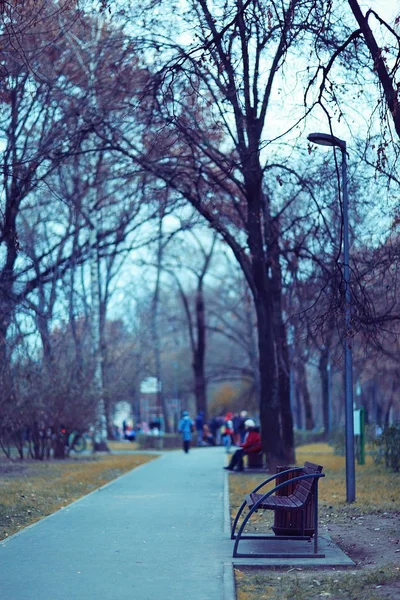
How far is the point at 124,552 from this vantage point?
34.2 feet

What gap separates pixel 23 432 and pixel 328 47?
66.8 ft

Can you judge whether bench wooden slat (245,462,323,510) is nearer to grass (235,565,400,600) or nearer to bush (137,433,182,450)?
grass (235,565,400,600)

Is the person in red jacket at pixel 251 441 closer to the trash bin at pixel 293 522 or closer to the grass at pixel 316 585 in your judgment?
the trash bin at pixel 293 522

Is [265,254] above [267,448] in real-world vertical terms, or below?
above

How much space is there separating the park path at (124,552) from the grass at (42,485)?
1.42ft

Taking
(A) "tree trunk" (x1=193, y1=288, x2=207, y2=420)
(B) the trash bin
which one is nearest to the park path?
(B) the trash bin

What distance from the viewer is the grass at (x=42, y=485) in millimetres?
14194

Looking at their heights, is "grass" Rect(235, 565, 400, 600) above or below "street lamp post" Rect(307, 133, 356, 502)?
below

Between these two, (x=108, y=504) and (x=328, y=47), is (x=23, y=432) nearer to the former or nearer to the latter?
(x=108, y=504)

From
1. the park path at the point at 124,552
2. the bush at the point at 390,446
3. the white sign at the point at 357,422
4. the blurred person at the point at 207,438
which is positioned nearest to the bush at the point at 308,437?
the blurred person at the point at 207,438

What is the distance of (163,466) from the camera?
28375 millimetres

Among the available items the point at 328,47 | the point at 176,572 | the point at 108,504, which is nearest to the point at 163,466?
the point at 108,504

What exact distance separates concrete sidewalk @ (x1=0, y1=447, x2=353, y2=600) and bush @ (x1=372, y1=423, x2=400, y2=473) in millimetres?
7990

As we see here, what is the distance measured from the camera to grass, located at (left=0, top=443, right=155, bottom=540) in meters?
14.2
